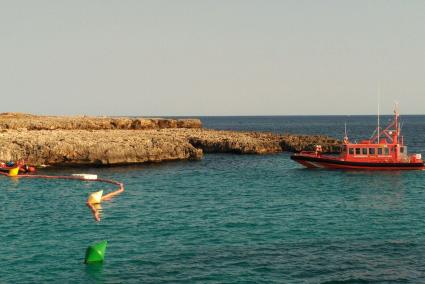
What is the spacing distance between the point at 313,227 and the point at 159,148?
1498 inches

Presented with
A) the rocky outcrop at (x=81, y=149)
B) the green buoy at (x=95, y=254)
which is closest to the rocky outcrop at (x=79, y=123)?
the rocky outcrop at (x=81, y=149)

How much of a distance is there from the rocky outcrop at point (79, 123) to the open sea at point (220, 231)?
34893mm

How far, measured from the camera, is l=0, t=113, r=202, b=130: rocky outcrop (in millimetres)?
82125

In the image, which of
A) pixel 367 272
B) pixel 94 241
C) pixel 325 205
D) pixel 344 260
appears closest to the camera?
pixel 367 272

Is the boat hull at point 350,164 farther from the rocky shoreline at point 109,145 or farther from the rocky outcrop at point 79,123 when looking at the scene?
the rocky outcrop at point 79,123

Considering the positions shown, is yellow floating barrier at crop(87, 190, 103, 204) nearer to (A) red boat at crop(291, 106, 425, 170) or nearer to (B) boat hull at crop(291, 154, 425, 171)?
(A) red boat at crop(291, 106, 425, 170)

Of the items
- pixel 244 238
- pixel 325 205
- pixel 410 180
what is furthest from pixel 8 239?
pixel 410 180

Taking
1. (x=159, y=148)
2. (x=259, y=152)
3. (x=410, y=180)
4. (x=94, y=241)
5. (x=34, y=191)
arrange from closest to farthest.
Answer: (x=94, y=241), (x=34, y=191), (x=410, y=180), (x=159, y=148), (x=259, y=152)

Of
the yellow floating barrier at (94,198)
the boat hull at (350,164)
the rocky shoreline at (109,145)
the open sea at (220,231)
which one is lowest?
the open sea at (220,231)

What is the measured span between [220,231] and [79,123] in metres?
63.9

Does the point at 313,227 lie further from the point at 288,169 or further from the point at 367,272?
the point at 288,169

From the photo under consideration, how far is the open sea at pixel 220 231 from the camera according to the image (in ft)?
72.6

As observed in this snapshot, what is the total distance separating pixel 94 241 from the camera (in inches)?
1063

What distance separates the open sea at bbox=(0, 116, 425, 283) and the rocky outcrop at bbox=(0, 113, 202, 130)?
34893mm
